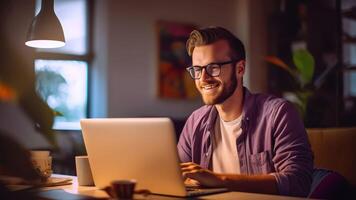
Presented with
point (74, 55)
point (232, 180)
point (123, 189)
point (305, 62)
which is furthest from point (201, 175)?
point (74, 55)

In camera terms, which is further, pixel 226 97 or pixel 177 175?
pixel 226 97

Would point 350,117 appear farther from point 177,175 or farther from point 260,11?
point 177,175

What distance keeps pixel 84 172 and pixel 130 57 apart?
322 centimetres

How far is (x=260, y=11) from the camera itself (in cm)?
582

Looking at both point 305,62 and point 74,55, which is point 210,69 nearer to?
point 305,62

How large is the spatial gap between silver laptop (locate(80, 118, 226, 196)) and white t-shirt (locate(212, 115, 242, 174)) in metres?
0.45

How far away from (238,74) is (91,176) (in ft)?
2.34

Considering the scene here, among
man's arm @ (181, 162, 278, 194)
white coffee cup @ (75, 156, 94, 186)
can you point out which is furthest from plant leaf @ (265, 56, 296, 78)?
white coffee cup @ (75, 156, 94, 186)

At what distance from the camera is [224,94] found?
6.32ft

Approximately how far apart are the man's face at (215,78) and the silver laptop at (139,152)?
0.53 metres

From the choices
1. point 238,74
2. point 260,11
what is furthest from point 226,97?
point 260,11

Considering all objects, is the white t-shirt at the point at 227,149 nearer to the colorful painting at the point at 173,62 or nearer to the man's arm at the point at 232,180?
the man's arm at the point at 232,180

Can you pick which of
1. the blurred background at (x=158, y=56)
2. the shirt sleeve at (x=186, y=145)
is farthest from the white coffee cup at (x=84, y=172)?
the blurred background at (x=158, y=56)

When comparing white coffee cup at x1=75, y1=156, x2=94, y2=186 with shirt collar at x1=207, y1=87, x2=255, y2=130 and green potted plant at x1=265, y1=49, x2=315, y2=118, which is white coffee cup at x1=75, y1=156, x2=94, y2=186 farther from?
green potted plant at x1=265, y1=49, x2=315, y2=118
